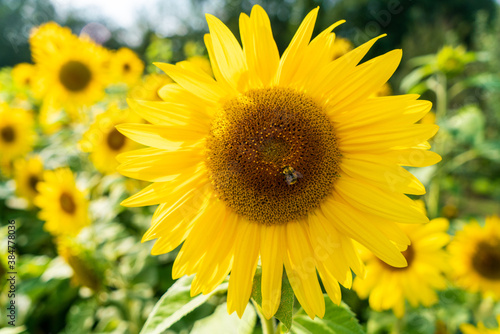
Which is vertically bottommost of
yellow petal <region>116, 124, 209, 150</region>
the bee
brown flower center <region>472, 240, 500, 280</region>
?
brown flower center <region>472, 240, 500, 280</region>

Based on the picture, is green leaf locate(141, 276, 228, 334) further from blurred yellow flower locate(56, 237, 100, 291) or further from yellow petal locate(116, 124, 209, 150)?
blurred yellow flower locate(56, 237, 100, 291)

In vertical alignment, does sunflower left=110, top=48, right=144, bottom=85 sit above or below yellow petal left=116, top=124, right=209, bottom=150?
above

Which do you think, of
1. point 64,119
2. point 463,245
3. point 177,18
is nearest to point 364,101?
point 463,245

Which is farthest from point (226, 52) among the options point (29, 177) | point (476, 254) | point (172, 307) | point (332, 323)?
point (29, 177)

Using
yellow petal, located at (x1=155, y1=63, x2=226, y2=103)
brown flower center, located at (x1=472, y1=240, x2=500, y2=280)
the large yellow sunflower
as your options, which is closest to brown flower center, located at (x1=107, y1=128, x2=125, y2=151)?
the large yellow sunflower

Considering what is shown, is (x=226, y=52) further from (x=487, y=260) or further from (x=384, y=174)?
(x=487, y=260)

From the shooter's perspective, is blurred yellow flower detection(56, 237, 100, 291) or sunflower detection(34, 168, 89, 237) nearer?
blurred yellow flower detection(56, 237, 100, 291)

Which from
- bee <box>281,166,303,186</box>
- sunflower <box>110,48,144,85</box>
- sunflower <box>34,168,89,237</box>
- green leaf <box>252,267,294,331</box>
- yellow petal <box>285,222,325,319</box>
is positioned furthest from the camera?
sunflower <box>110,48,144,85</box>
